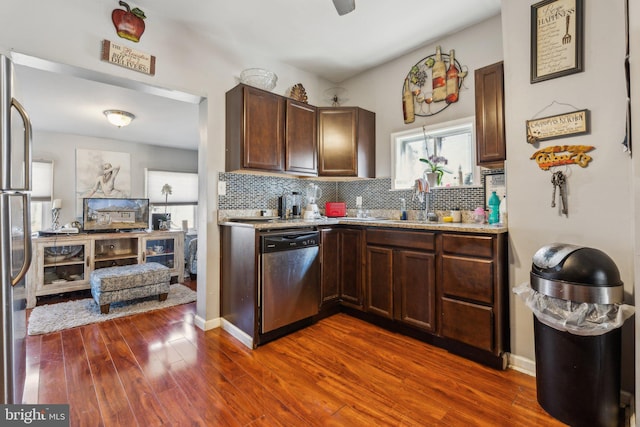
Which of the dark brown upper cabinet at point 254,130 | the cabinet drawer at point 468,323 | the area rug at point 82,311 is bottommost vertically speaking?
the area rug at point 82,311

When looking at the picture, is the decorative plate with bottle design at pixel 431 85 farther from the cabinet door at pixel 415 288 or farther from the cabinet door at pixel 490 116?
the cabinet door at pixel 415 288

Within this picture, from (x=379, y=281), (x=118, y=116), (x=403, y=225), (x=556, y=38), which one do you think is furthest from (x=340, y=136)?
(x=118, y=116)

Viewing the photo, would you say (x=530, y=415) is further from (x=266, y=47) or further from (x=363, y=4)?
(x=266, y=47)

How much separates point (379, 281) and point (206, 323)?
1.59 meters

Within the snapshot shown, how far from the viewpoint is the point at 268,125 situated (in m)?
2.74

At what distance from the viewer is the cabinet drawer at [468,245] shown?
1.96 meters

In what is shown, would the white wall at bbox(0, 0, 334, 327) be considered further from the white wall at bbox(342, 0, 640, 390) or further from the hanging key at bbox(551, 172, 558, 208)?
the hanging key at bbox(551, 172, 558, 208)

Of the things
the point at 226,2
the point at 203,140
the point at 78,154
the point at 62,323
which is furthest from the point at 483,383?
the point at 78,154

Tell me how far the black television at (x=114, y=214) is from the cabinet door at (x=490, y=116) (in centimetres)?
443

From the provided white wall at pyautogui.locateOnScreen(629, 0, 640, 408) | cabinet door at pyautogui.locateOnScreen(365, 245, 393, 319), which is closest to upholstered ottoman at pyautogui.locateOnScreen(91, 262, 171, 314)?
cabinet door at pyautogui.locateOnScreen(365, 245, 393, 319)

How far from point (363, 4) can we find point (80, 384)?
3.31m

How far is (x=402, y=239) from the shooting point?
2.42 metres

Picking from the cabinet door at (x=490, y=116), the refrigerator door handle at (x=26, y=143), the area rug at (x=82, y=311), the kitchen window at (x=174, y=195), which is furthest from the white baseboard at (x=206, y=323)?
the kitchen window at (x=174, y=195)

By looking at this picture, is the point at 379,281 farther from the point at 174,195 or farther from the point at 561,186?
the point at 174,195
